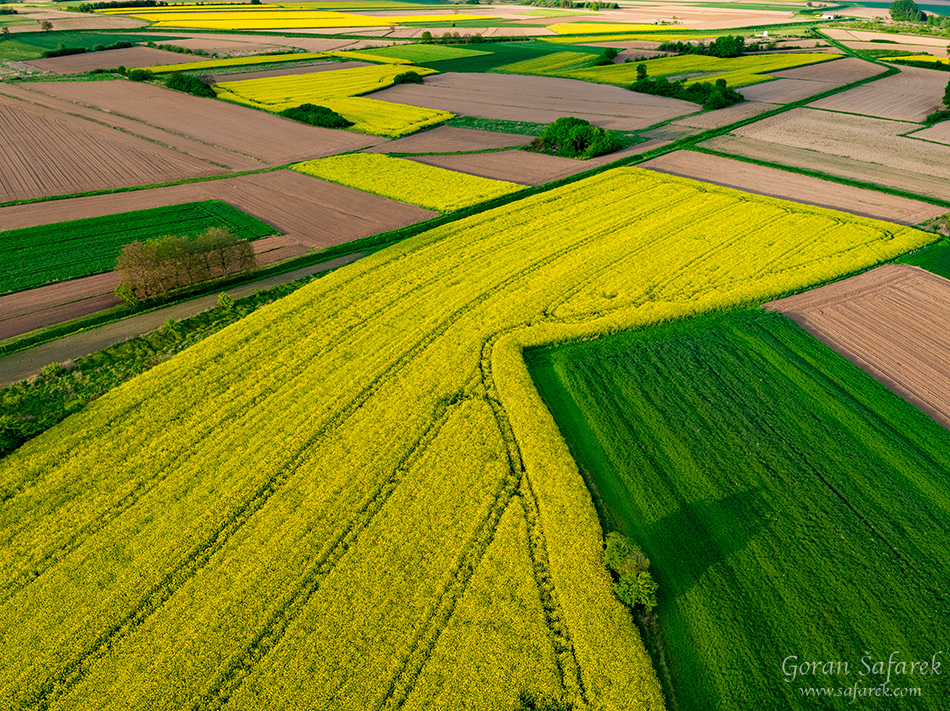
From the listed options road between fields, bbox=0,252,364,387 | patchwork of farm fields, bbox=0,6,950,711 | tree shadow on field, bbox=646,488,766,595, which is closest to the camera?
patchwork of farm fields, bbox=0,6,950,711

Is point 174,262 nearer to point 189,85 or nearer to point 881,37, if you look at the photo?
point 189,85

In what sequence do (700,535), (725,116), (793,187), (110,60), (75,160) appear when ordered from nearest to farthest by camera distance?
(700,535), (793,187), (75,160), (725,116), (110,60)

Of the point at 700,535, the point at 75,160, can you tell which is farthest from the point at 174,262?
the point at 75,160

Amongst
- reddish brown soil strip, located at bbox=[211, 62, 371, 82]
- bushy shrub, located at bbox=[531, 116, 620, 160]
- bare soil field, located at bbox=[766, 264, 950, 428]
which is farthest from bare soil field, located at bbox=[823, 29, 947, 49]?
bare soil field, located at bbox=[766, 264, 950, 428]

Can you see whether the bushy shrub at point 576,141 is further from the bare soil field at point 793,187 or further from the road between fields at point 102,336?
the road between fields at point 102,336

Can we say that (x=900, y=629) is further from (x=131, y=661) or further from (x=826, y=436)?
(x=131, y=661)

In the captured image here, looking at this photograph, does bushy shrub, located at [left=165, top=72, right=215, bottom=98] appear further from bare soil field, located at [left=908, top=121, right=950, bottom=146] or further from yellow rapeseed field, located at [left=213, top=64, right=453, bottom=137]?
bare soil field, located at [left=908, top=121, right=950, bottom=146]

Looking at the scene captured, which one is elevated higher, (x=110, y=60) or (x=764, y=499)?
(x=110, y=60)
